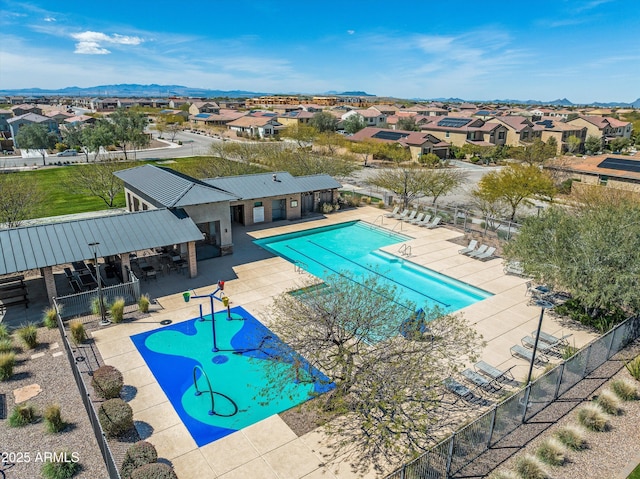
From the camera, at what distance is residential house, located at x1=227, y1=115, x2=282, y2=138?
308 feet

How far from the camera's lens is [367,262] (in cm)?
2556

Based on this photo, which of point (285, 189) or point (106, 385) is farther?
point (285, 189)

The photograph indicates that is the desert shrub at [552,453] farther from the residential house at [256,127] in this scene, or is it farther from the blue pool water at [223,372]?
the residential house at [256,127]

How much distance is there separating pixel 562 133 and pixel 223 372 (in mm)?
82279

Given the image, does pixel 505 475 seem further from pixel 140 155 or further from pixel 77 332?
pixel 140 155

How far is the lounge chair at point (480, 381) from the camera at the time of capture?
13617 millimetres

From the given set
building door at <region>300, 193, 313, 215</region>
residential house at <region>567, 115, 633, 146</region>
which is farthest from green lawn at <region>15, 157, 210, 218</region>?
residential house at <region>567, 115, 633, 146</region>

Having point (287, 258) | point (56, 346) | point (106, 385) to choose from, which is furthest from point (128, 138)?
point (106, 385)

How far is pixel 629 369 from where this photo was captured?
14.2m

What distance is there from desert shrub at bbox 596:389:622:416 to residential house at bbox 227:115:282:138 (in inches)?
3311

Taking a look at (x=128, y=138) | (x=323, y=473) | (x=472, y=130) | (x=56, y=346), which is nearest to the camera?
(x=323, y=473)

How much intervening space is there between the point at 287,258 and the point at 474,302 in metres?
10.8

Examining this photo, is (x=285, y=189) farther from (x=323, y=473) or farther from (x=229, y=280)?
(x=323, y=473)

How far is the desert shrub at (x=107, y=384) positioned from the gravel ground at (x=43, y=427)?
63 cm
